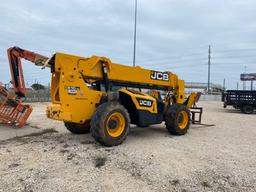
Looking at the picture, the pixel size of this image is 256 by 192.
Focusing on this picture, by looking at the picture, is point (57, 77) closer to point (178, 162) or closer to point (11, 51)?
point (11, 51)

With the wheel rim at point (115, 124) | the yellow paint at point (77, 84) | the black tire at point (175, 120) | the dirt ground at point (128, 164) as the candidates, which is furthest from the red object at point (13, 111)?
the black tire at point (175, 120)

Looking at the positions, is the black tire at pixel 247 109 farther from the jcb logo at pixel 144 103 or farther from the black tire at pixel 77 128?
the black tire at pixel 77 128

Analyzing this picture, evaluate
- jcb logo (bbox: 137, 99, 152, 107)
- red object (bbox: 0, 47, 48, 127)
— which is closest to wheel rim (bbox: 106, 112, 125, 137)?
jcb logo (bbox: 137, 99, 152, 107)

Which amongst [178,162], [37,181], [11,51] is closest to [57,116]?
[37,181]

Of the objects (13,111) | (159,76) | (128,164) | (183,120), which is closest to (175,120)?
(183,120)

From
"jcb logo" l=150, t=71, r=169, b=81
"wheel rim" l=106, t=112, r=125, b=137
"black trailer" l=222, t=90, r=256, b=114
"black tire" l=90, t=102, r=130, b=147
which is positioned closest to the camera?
"black tire" l=90, t=102, r=130, b=147

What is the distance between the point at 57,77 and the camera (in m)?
6.76

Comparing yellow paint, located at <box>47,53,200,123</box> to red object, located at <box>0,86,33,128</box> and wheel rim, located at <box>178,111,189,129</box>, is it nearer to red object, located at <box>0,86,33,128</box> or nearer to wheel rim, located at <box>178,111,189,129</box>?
wheel rim, located at <box>178,111,189,129</box>

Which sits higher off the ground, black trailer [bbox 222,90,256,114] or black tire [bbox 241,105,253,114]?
black trailer [bbox 222,90,256,114]

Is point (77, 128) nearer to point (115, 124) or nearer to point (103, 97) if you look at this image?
point (103, 97)

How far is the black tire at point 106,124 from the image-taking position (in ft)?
19.2

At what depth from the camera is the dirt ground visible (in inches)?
158

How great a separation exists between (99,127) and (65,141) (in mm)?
1634

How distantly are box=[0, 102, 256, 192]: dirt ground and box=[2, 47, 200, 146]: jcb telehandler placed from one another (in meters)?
0.57
